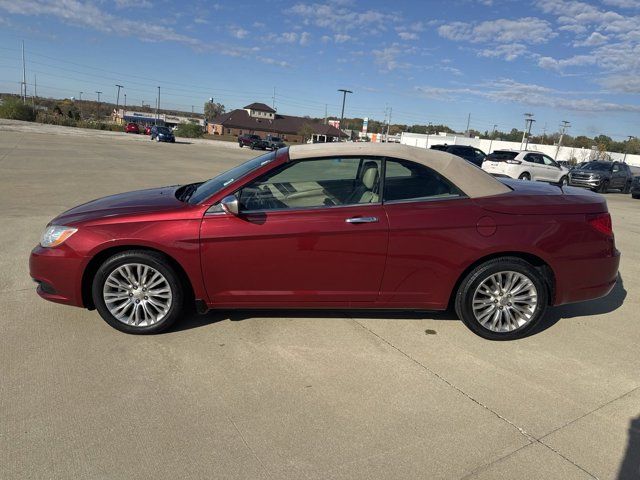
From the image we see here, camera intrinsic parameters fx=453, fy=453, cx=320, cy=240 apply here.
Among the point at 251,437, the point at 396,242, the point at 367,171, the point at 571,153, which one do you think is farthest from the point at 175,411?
the point at 571,153

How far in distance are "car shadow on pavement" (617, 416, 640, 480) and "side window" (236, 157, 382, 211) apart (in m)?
2.34

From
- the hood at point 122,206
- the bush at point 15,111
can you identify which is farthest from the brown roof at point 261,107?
the hood at point 122,206

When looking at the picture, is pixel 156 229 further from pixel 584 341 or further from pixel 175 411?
pixel 584 341

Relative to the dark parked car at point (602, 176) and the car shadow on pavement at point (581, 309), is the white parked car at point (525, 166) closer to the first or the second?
the dark parked car at point (602, 176)

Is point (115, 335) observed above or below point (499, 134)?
below

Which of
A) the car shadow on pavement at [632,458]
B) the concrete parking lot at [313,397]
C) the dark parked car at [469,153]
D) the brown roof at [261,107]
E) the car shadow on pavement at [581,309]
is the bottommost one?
the concrete parking lot at [313,397]

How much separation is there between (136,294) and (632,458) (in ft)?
11.7

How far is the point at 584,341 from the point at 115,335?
13.4ft

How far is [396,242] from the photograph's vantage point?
3.68 metres

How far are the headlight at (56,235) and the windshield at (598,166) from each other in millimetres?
27030

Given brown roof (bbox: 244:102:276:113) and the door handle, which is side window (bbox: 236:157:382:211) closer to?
the door handle

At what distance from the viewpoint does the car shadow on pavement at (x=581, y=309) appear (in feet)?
14.6

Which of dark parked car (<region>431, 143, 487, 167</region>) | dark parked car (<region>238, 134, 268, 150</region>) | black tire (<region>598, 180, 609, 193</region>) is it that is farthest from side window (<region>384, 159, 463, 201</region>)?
dark parked car (<region>238, 134, 268, 150</region>)

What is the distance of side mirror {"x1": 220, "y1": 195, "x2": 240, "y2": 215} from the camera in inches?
138
